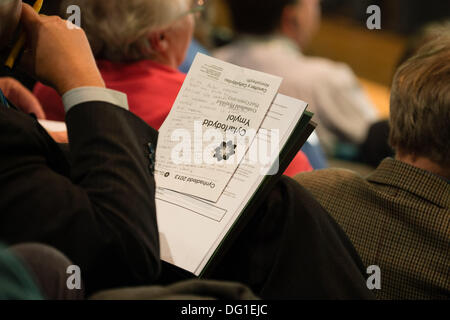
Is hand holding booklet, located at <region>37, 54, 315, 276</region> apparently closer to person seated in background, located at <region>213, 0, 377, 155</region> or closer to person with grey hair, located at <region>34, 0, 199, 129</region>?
person with grey hair, located at <region>34, 0, 199, 129</region>

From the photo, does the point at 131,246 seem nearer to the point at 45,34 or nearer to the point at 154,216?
the point at 154,216

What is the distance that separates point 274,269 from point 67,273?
295 millimetres

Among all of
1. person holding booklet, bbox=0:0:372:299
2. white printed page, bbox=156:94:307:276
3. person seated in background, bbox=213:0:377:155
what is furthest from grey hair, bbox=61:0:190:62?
person seated in background, bbox=213:0:377:155

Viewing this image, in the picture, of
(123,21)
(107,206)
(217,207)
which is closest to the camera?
(107,206)

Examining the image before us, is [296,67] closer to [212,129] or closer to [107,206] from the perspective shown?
[212,129]

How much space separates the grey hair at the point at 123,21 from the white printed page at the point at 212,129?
0.55m

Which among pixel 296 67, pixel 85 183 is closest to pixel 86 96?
pixel 85 183

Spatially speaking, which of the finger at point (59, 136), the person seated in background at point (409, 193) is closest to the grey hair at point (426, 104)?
the person seated in background at point (409, 193)

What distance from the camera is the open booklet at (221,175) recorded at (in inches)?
36.2

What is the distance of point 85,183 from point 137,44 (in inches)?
31.5

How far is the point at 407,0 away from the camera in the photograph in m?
4.94

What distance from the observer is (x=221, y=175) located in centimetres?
96

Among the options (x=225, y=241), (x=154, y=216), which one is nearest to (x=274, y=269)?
(x=225, y=241)

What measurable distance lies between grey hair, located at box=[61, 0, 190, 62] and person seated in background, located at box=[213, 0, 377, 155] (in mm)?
1194
